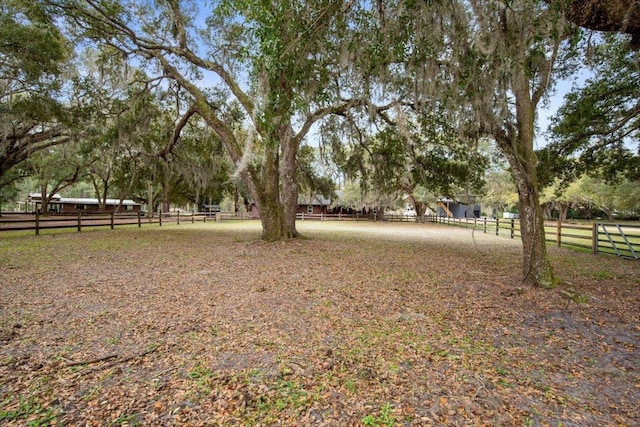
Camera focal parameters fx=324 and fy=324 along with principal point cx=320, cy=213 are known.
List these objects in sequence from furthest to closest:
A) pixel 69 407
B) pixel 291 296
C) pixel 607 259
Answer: pixel 607 259 → pixel 291 296 → pixel 69 407

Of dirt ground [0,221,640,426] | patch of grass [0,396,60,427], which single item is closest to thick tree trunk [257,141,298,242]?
dirt ground [0,221,640,426]

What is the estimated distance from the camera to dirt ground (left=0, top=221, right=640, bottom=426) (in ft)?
6.70

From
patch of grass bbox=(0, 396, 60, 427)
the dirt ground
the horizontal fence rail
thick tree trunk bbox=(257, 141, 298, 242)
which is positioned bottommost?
patch of grass bbox=(0, 396, 60, 427)

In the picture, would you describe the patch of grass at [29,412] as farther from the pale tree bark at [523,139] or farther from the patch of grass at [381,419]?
the pale tree bark at [523,139]

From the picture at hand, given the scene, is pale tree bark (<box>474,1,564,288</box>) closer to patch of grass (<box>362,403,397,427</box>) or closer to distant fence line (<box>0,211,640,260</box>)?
patch of grass (<box>362,403,397,427</box>)

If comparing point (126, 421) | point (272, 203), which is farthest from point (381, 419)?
point (272, 203)

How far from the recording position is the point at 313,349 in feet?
9.43

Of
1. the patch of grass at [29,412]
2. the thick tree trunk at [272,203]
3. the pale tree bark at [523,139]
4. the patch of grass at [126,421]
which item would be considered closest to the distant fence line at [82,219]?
the thick tree trunk at [272,203]

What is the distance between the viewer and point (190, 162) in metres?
15.2

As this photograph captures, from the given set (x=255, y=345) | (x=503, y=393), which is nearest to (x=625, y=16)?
(x=503, y=393)

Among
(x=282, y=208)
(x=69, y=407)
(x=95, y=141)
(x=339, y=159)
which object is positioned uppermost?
(x=95, y=141)

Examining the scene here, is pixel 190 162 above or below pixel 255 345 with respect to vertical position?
above

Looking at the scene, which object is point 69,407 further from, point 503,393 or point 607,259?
point 607,259

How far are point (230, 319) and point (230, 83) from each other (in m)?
8.15
